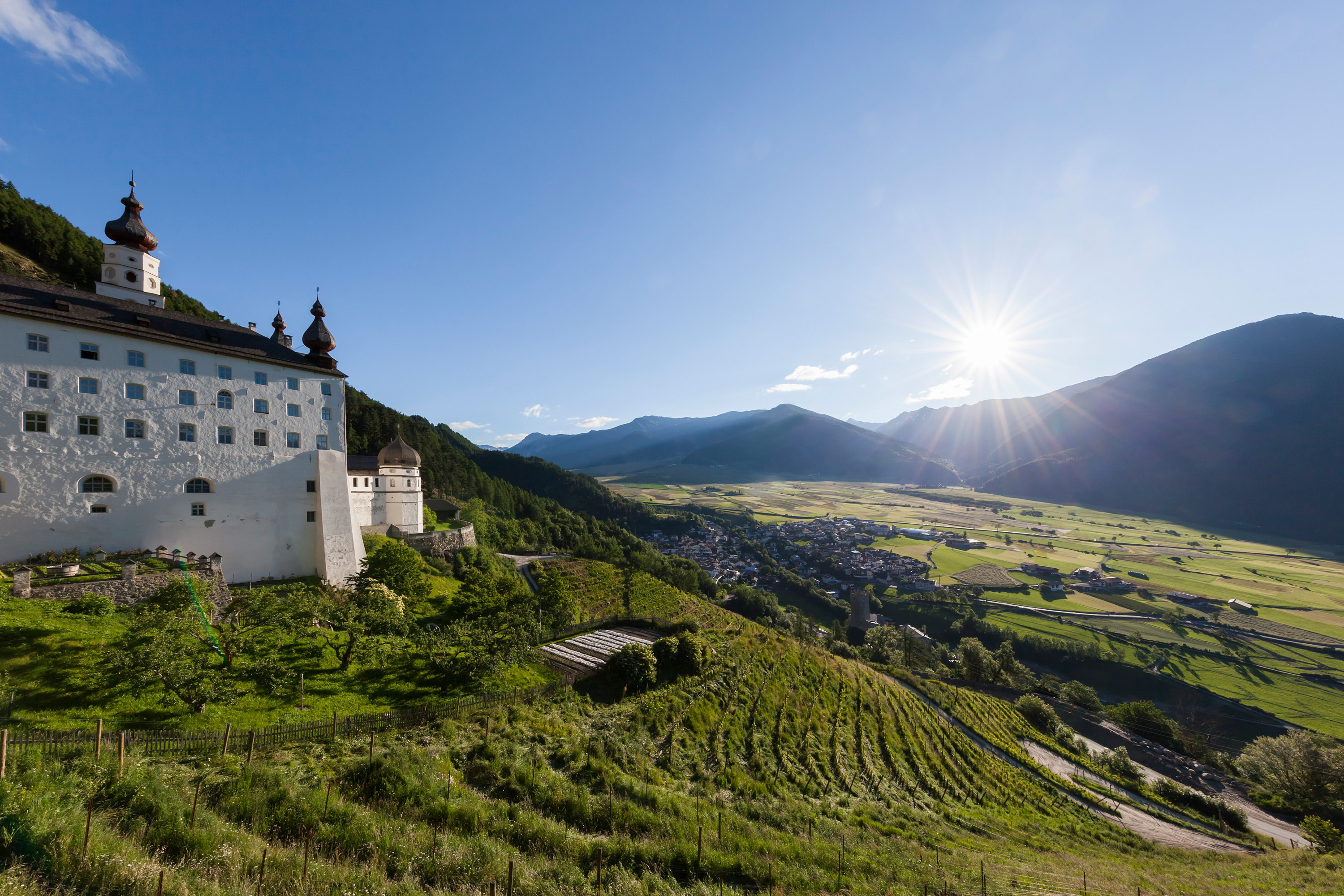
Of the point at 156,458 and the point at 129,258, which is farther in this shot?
the point at 129,258

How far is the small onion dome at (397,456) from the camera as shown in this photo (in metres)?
45.4

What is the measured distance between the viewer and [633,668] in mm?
23297

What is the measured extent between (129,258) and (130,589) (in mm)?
26771

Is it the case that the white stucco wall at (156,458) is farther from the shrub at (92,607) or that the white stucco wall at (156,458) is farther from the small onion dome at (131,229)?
the small onion dome at (131,229)

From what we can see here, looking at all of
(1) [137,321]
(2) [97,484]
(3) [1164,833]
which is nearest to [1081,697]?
(3) [1164,833]

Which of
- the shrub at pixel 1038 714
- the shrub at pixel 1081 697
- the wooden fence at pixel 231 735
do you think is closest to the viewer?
the wooden fence at pixel 231 735

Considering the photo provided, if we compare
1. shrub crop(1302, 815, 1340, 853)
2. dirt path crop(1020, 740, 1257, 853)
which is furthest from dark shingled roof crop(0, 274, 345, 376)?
shrub crop(1302, 815, 1340, 853)

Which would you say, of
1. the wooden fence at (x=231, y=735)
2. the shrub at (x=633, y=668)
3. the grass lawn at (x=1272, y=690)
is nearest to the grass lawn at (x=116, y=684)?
the wooden fence at (x=231, y=735)

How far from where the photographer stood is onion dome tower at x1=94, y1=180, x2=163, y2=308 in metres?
32.1

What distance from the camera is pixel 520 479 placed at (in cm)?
13112

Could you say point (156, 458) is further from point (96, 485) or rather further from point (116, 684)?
point (116, 684)

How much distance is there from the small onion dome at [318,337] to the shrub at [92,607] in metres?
19.2

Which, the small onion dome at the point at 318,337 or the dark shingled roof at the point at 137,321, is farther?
the small onion dome at the point at 318,337

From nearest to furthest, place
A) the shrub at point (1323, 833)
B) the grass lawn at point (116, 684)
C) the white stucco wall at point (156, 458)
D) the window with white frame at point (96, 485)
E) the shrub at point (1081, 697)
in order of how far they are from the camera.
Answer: the grass lawn at point (116, 684) < the white stucco wall at point (156, 458) < the window with white frame at point (96, 485) < the shrub at point (1323, 833) < the shrub at point (1081, 697)
